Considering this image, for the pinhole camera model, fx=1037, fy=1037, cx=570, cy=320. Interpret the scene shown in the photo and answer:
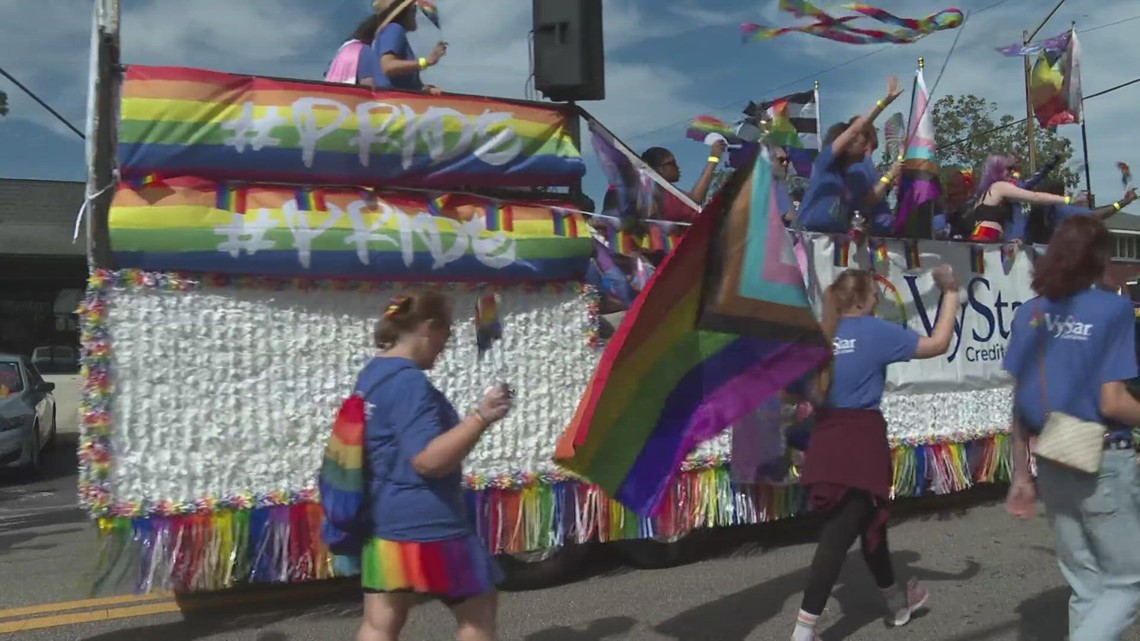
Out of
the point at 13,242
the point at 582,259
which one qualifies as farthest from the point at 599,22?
the point at 13,242

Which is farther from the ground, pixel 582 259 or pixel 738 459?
pixel 582 259

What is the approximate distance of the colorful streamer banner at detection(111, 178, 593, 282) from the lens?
4418 millimetres

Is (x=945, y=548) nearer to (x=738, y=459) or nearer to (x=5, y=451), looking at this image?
(x=738, y=459)

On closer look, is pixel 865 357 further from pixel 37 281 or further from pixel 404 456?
pixel 37 281

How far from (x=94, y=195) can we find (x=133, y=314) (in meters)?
0.54

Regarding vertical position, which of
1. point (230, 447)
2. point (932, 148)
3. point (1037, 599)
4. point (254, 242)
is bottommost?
A: point (1037, 599)

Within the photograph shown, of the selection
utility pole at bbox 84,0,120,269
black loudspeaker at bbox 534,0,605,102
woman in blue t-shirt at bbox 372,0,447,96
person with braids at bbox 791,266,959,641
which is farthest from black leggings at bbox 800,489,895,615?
utility pole at bbox 84,0,120,269

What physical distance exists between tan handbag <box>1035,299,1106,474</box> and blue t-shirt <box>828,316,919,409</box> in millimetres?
1000

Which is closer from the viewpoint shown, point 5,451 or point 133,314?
point 133,314

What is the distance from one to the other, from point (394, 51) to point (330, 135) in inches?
38.0

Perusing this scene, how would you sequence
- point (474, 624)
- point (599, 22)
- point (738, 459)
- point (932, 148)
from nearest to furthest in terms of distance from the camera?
point (474, 624) < point (738, 459) < point (599, 22) < point (932, 148)

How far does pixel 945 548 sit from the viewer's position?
6.22 metres

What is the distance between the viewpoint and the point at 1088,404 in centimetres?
336

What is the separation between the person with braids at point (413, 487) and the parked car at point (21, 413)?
9407 millimetres
